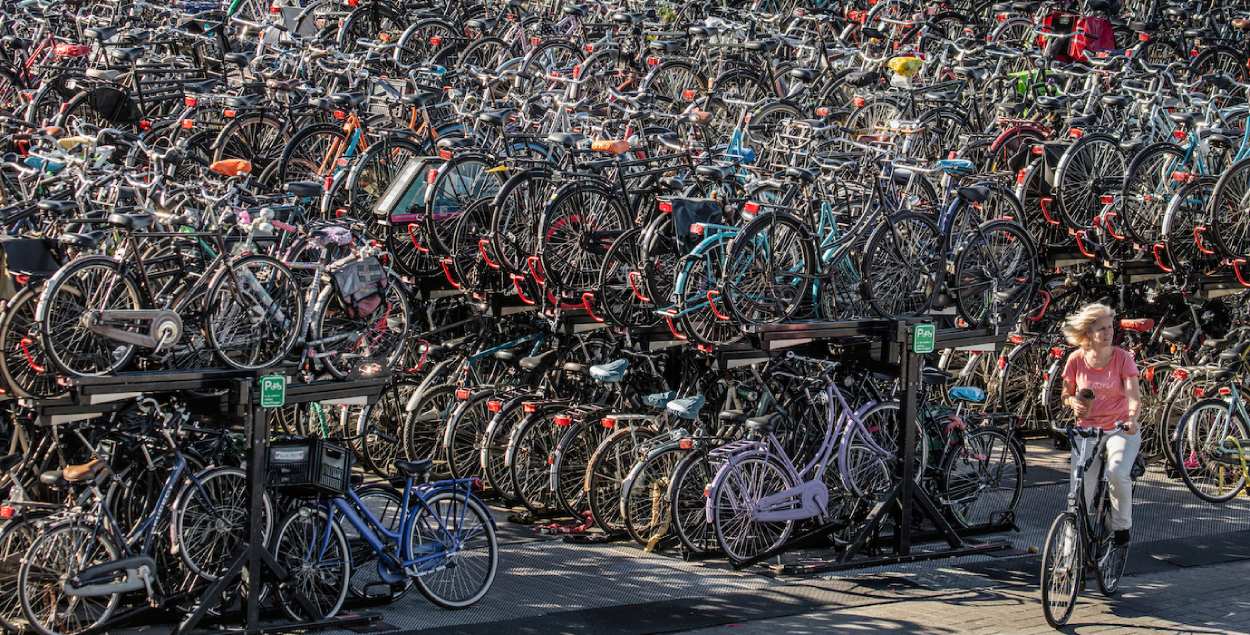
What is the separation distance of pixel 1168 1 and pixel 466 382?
38.9ft

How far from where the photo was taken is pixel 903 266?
1176cm

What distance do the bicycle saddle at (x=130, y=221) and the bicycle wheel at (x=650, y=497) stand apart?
12.5ft

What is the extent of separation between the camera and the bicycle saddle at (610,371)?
12094 millimetres

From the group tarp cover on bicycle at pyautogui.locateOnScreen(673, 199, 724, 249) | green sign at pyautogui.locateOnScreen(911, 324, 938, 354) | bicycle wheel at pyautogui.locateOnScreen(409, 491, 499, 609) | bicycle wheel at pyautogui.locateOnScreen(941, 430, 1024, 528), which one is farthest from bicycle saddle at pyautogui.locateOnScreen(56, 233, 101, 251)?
bicycle wheel at pyautogui.locateOnScreen(941, 430, 1024, 528)

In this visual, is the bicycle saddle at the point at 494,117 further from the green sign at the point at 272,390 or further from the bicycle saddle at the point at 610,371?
the green sign at the point at 272,390

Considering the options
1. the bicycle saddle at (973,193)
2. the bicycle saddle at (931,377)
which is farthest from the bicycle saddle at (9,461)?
the bicycle saddle at (973,193)

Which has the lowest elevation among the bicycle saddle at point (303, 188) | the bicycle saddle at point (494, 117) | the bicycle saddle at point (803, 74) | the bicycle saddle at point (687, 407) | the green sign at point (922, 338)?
the bicycle saddle at point (687, 407)

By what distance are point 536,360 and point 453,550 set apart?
2868mm

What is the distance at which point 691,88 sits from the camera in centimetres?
1753

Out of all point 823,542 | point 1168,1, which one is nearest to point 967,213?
point 823,542

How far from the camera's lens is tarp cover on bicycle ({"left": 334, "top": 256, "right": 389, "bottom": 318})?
399 inches

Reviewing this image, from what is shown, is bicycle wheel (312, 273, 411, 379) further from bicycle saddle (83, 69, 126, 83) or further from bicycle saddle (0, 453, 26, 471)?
bicycle saddle (83, 69, 126, 83)

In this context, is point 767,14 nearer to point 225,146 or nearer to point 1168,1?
point 1168,1

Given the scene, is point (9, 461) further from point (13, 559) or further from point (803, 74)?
point (803, 74)
